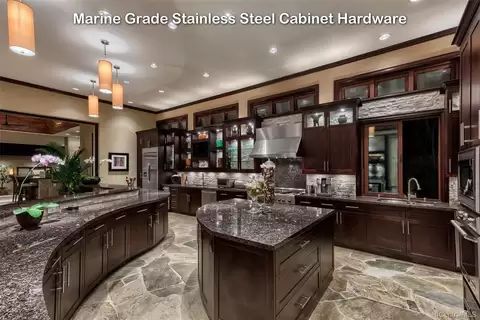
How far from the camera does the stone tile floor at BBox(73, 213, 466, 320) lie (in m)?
2.36

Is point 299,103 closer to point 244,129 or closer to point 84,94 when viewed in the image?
point 244,129

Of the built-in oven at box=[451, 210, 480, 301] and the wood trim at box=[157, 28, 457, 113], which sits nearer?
the built-in oven at box=[451, 210, 480, 301]

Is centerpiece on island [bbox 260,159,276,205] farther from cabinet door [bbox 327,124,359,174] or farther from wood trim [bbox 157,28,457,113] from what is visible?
wood trim [bbox 157,28,457,113]

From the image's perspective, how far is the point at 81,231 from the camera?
2.40 m

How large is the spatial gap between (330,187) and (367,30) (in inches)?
113

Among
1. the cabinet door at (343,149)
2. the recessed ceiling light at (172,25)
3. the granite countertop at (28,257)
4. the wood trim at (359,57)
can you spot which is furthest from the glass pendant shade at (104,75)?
the cabinet door at (343,149)

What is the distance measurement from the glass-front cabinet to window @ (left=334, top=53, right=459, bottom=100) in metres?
2.27

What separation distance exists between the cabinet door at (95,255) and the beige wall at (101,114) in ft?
16.8

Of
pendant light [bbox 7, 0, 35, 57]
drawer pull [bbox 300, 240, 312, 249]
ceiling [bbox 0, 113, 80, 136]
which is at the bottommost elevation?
drawer pull [bbox 300, 240, 312, 249]

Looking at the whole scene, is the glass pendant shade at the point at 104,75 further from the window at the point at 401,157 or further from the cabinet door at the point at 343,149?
the window at the point at 401,157

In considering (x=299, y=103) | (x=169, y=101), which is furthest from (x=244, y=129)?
(x=169, y=101)

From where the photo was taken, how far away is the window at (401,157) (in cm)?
393

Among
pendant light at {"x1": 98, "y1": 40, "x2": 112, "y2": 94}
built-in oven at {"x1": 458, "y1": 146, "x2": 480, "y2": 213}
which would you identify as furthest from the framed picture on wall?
built-in oven at {"x1": 458, "y1": 146, "x2": 480, "y2": 213}

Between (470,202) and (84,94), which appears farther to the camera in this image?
(84,94)
